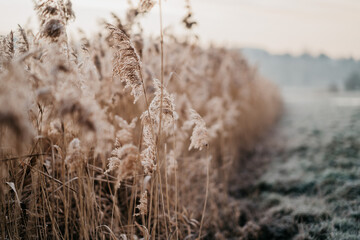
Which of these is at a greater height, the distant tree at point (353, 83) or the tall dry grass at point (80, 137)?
the distant tree at point (353, 83)

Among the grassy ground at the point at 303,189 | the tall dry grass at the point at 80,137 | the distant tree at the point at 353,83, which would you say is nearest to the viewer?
the tall dry grass at the point at 80,137

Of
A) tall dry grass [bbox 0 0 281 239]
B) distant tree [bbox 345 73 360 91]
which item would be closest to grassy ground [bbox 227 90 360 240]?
tall dry grass [bbox 0 0 281 239]

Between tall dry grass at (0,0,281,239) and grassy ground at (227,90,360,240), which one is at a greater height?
tall dry grass at (0,0,281,239)

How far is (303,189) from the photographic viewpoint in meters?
3.74

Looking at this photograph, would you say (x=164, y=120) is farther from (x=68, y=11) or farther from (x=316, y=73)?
(x=316, y=73)

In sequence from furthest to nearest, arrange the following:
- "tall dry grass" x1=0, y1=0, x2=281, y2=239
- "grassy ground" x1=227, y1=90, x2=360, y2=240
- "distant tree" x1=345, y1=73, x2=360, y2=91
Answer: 1. "distant tree" x1=345, y1=73, x2=360, y2=91
2. "grassy ground" x1=227, y1=90, x2=360, y2=240
3. "tall dry grass" x1=0, y1=0, x2=281, y2=239

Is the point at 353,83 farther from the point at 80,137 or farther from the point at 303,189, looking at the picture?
the point at 80,137

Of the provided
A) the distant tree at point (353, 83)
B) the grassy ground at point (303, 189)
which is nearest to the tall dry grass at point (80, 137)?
the grassy ground at point (303, 189)

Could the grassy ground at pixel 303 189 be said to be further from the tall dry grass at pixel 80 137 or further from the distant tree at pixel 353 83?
the distant tree at pixel 353 83

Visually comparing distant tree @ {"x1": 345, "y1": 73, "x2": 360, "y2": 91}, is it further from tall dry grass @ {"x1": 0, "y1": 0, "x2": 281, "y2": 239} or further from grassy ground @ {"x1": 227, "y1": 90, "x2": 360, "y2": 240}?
tall dry grass @ {"x1": 0, "y1": 0, "x2": 281, "y2": 239}

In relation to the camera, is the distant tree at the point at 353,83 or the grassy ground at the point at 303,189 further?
the distant tree at the point at 353,83

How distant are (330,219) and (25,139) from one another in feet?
9.43

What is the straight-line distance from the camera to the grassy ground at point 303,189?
2715mm

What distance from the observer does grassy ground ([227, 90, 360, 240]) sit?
2715 mm
